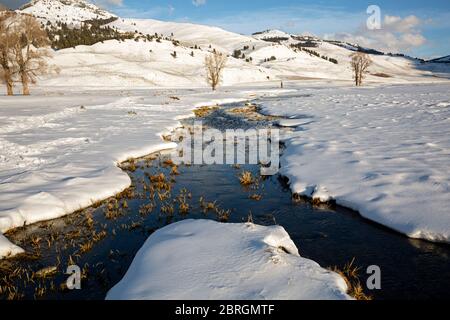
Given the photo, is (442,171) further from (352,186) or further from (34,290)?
(34,290)

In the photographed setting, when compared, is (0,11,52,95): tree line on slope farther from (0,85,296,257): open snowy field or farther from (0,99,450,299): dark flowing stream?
(0,99,450,299): dark flowing stream

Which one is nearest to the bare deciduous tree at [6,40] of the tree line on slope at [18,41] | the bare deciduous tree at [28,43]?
the tree line on slope at [18,41]

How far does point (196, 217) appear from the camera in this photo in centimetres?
976

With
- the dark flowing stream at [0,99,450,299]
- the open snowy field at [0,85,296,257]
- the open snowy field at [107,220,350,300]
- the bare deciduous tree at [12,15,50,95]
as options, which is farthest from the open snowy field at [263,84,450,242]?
the bare deciduous tree at [12,15,50,95]

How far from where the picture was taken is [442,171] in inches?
443

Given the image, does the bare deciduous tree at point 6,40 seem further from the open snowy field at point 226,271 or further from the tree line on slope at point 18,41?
the open snowy field at point 226,271

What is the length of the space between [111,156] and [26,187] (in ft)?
16.1

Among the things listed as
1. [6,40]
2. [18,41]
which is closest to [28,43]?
[18,41]

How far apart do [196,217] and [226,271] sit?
12.7 feet

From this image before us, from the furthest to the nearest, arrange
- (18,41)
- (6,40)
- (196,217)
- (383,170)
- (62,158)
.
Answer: (18,41) < (6,40) < (62,158) < (383,170) < (196,217)

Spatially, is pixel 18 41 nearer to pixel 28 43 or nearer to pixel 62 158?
pixel 28 43

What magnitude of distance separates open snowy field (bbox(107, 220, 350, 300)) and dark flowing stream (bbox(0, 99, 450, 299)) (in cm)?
75

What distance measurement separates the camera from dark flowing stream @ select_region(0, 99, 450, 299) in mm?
6461

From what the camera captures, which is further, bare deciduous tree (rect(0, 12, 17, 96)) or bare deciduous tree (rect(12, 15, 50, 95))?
bare deciduous tree (rect(12, 15, 50, 95))
